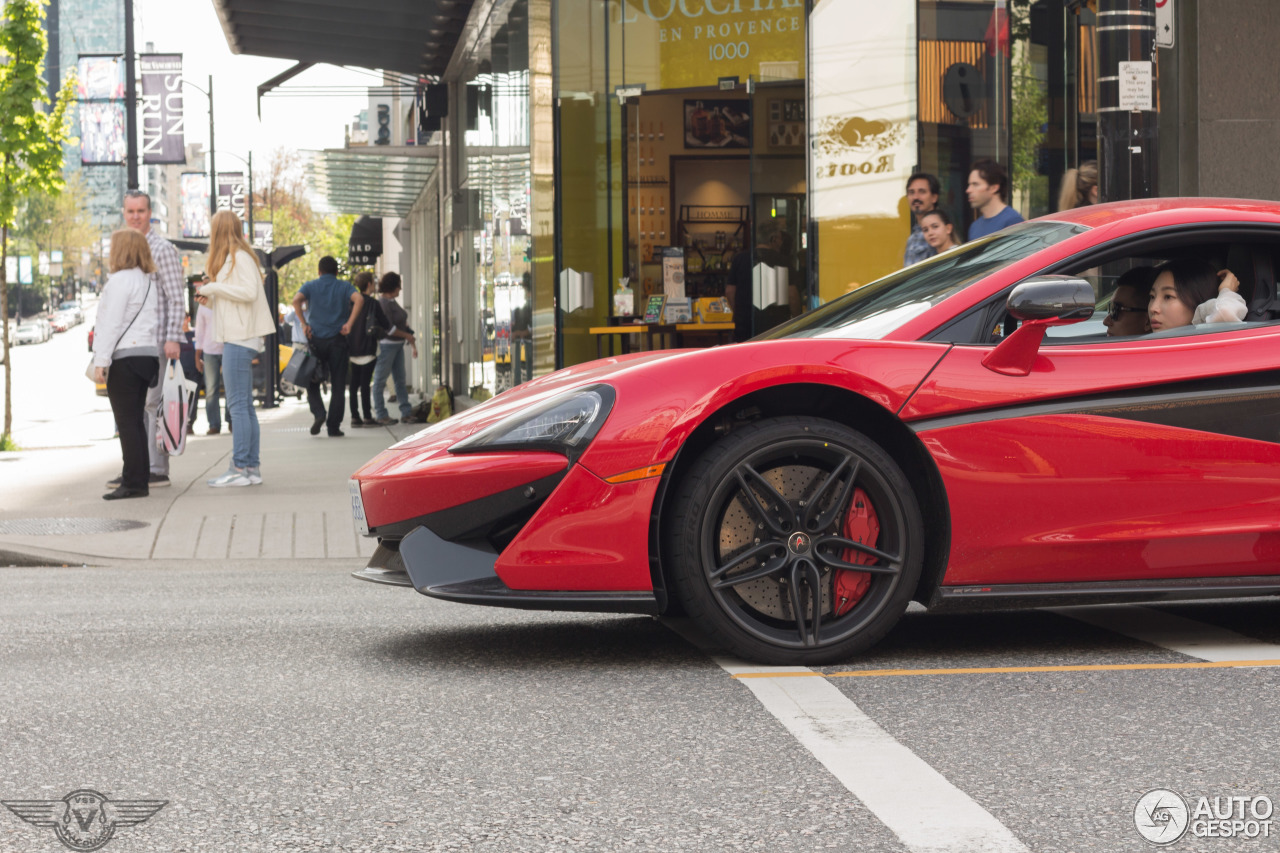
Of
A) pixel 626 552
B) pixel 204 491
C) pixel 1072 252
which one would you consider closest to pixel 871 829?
pixel 626 552

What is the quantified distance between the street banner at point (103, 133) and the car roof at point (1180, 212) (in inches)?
944

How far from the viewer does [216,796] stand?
10.6ft

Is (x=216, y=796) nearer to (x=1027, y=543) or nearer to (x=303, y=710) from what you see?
(x=303, y=710)

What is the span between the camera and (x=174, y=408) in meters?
10.4

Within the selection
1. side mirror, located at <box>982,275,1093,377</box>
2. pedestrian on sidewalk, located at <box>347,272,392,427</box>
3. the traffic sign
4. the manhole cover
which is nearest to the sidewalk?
the manhole cover

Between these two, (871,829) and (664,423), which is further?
(664,423)

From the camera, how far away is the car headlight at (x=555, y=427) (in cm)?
432

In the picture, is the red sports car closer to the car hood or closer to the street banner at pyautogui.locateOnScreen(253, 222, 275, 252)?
the car hood

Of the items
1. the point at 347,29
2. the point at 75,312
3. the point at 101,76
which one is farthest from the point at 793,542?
the point at 75,312

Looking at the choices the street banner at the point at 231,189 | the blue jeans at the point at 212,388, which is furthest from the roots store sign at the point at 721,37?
the street banner at the point at 231,189

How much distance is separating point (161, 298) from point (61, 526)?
176 cm

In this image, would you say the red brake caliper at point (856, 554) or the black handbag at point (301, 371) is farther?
the black handbag at point (301, 371)

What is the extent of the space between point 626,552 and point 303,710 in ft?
3.19

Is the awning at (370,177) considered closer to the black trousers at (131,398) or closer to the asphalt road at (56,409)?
the asphalt road at (56,409)
